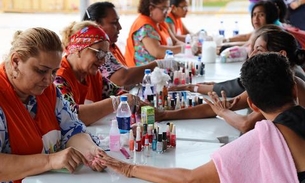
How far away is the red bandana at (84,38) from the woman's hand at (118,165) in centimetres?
91

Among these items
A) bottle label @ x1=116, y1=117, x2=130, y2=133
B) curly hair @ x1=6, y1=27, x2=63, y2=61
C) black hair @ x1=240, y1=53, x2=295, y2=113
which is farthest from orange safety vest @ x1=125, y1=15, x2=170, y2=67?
black hair @ x1=240, y1=53, x2=295, y2=113

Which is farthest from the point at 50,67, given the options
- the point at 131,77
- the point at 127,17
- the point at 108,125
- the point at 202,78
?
the point at 127,17

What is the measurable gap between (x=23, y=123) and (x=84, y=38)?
2.80ft

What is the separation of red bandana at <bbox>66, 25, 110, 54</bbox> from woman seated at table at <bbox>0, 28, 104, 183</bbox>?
2.01 feet

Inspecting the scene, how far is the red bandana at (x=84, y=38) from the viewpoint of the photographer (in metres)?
2.68

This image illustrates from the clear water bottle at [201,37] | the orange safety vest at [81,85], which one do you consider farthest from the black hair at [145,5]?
the orange safety vest at [81,85]

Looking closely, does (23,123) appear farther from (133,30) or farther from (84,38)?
(133,30)

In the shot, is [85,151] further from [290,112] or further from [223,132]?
[290,112]

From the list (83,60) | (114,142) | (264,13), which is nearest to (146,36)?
(264,13)

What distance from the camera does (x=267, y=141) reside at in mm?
1548

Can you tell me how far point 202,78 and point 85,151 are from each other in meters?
1.90

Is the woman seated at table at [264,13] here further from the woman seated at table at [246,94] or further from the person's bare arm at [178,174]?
the person's bare arm at [178,174]

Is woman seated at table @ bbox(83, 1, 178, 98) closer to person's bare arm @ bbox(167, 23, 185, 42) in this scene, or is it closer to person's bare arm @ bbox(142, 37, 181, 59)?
person's bare arm @ bbox(142, 37, 181, 59)

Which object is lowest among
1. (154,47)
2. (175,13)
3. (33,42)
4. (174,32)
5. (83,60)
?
(174,32)
